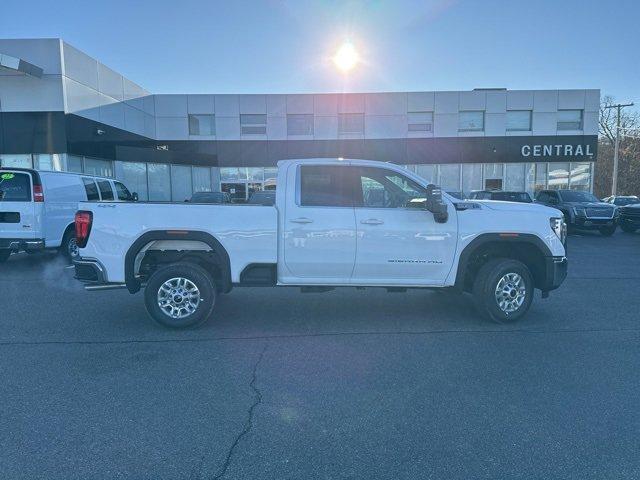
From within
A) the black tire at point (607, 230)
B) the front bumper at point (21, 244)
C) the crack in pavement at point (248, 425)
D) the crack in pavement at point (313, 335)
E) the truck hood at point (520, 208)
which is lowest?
the crack in pavement at point (248, 425)

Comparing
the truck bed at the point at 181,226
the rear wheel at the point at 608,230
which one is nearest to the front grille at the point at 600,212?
the rear wheel at the point at 608,230

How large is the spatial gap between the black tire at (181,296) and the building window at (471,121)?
937 inches

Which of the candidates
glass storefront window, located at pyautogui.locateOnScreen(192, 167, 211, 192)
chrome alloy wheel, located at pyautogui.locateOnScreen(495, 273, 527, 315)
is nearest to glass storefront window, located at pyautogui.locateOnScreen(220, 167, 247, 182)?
glass storefront window, located at pyautogui.locateOnScreen(192, 167, 211, 192)

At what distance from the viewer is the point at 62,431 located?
3314mm

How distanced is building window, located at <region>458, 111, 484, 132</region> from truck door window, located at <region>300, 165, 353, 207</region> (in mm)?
22677

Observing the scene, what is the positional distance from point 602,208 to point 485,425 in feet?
56.7

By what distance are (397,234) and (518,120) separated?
24268 millimetres

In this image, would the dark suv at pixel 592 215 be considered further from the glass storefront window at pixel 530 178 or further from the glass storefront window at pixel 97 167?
the glass storefront window at pixel 97 167

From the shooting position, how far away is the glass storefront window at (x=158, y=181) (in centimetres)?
2481

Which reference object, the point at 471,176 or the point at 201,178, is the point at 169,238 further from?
the point at 471,176

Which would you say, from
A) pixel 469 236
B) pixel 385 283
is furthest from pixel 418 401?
pixel 469 236

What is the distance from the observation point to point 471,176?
26.7 m

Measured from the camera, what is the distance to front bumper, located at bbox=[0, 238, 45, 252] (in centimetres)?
922

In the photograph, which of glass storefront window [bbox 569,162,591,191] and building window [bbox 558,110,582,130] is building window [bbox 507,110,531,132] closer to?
building window [bbox 558,110,582,130]
